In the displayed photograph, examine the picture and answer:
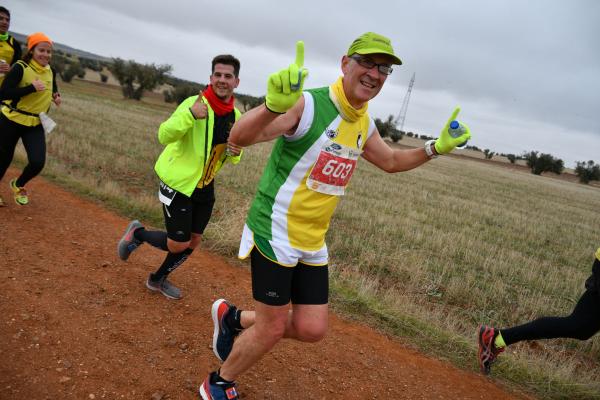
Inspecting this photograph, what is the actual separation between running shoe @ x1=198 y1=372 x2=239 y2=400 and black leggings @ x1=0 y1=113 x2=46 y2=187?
4.28 meters

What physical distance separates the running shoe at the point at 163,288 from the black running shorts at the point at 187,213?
617 millimetres

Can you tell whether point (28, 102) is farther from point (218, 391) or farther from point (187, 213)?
point (218, 391)

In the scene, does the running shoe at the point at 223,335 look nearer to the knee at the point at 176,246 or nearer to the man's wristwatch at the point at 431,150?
the knee at the point at 176,246

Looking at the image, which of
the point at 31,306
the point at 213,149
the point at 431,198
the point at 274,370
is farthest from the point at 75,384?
the point at 431,198

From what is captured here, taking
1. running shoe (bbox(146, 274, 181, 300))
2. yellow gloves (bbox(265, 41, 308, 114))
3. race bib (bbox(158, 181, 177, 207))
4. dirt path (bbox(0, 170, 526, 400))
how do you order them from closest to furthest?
yellow gloves (bbox(265, 41, 308, 114)) < dirt path (bbox(0, 170, 526, 400)) < race bib (bbox(158, 181, 177, 207)) < running shoe (bbox(146, 274, 181, 300))

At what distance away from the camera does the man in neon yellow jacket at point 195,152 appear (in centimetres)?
364

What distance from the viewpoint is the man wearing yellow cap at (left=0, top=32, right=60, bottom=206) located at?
531 cm

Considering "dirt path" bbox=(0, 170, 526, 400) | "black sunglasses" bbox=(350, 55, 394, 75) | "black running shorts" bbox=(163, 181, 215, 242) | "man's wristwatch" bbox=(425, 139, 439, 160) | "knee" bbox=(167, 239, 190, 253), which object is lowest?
"dirt path" bbox=(0, 170, 526, 400)

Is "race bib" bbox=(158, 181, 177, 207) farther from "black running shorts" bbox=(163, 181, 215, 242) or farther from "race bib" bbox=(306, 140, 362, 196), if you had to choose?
"race bib" bbox=(306, 140, 362, 196)

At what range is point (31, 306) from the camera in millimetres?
3568

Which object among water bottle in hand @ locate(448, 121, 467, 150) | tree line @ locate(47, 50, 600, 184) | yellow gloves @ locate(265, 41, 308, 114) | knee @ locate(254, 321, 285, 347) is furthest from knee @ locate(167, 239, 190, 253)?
tree line @ locate(47, 50, 600, 184)

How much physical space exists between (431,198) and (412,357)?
474 inches

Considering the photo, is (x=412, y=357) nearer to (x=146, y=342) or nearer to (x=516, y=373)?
(x=516, y=373)

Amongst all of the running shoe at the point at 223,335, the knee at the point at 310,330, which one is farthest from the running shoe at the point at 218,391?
the knee at the point at 310,330
